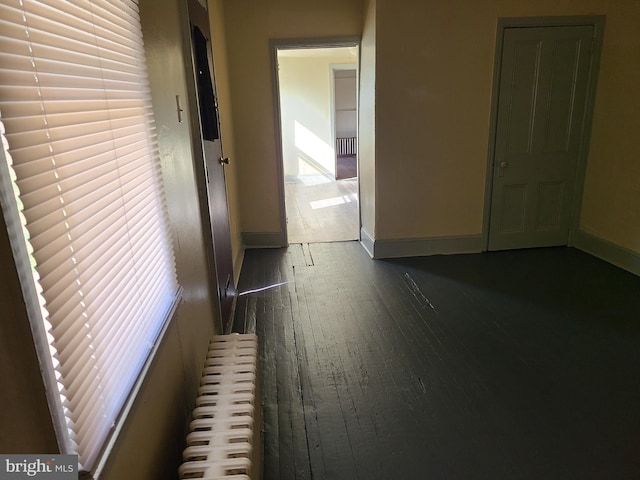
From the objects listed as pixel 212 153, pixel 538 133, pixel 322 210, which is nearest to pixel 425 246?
Answer: pixel 538 133

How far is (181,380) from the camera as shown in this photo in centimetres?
171

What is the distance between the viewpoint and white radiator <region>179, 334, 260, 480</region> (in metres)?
1.25

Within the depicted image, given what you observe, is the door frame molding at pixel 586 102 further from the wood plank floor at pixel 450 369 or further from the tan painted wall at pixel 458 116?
the wood plank floor at pixel 450 369

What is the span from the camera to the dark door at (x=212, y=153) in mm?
2533

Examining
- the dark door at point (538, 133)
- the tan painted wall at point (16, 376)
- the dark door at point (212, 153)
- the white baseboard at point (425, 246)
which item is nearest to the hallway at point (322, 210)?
the white baseboard at point (425, 246)

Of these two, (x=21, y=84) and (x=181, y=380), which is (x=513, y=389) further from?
(x=21, y=84)

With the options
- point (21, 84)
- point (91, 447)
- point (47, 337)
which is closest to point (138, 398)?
point (91, 447)

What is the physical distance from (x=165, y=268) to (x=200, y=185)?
916 mm

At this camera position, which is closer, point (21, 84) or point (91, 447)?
point (21, 84)

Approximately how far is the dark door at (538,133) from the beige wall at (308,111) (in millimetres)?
4888

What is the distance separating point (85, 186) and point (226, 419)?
87 cm

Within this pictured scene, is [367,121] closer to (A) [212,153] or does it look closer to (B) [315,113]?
(A) [212,153]

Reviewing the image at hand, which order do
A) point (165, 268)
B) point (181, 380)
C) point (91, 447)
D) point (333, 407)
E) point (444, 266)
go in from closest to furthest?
point (91, 447), point (165, 268), point (181, 380), point (333, 407), point (444, 266)

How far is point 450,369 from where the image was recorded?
2473 millimetres
